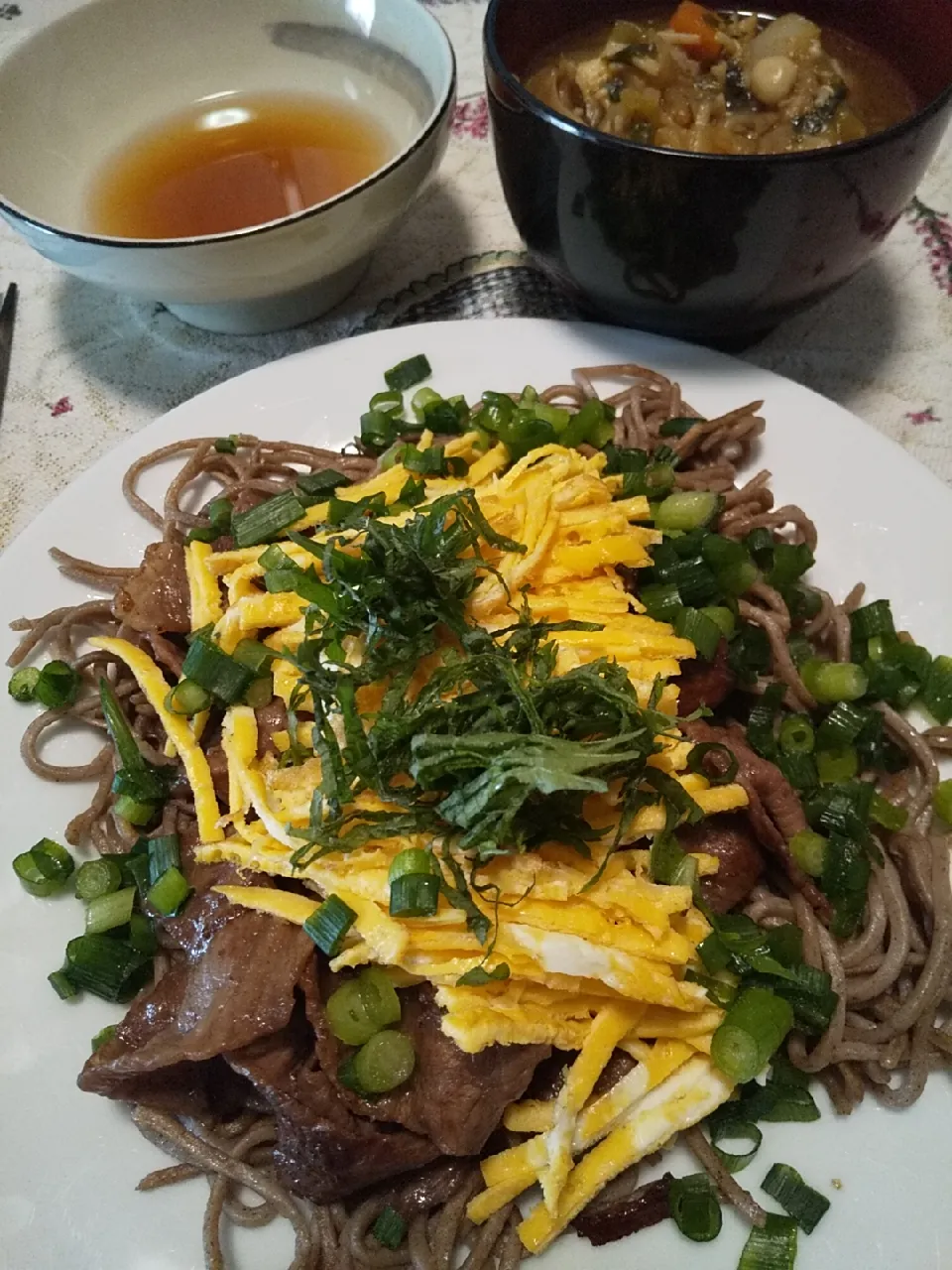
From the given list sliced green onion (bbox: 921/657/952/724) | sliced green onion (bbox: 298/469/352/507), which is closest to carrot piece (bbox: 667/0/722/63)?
sliced green onion (bbox: 298/469/352/507)

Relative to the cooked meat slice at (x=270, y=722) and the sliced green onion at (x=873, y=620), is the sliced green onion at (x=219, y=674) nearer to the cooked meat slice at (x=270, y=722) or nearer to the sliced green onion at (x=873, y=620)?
the cooked meat slice at (x=270, y=722)

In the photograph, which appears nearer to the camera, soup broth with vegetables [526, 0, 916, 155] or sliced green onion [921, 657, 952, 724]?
sliced green onion [921, 657, 952, 724]

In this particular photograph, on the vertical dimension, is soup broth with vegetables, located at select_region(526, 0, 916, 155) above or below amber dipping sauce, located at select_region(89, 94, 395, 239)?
above

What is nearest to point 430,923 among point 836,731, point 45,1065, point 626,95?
point 45,1065

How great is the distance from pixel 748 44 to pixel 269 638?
7.14 ft

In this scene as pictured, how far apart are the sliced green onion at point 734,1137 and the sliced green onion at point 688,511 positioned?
129cm

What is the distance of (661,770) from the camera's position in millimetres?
1836

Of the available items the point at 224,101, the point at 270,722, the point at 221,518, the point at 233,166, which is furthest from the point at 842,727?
the point at 224,101

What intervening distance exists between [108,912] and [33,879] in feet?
0.57

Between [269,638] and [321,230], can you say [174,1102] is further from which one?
[321,230]

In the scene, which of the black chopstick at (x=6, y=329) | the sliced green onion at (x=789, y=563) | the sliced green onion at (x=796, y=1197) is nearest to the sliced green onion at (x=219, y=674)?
the sliced green onion at (x=789, y=563)

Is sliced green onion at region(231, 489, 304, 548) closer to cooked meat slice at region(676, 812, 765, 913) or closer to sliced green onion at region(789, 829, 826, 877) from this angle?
cooked meat slice at region(676, 812, 765, 913)

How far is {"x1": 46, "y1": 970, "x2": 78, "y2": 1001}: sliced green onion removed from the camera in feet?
6.29

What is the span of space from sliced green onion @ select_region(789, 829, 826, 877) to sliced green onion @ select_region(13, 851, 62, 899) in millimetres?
1538
